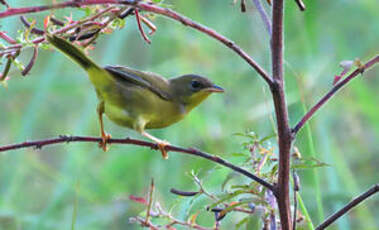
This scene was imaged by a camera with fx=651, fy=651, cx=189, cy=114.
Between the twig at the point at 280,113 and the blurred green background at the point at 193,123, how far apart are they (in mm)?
1780

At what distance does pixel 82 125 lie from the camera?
3729 millimetres

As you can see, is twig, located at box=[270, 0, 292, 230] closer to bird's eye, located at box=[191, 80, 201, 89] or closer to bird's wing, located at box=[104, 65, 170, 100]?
bird's wing, located at box=[104, 65, 170, 100]

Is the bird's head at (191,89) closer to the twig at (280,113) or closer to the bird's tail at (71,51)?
the bird's tail at (71,51)

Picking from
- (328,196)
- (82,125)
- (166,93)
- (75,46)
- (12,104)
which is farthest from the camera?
(12,104)

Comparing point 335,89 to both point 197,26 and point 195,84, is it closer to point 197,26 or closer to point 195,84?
point 197,26

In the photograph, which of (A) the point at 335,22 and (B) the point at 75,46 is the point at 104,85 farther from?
(A) the point at 335,22

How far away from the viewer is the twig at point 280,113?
4.45ft

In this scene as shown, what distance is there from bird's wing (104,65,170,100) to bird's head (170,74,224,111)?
9 cm

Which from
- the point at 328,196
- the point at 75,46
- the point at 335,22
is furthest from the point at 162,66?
the point at 75,46

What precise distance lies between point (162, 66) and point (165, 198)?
1.00 meters

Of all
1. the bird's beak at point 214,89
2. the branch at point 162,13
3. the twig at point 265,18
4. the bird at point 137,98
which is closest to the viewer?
the branch at point 162,13

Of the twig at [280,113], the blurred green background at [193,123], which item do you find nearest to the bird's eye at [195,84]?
the blurred green background at [193,123]

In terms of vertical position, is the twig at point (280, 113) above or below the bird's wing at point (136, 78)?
below

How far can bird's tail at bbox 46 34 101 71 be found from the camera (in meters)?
1.71
